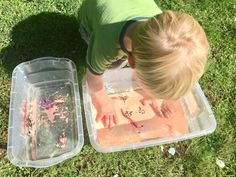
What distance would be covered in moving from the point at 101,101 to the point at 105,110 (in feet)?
0.21

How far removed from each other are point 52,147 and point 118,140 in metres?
0.33

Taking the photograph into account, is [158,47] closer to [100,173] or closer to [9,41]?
[100,173]

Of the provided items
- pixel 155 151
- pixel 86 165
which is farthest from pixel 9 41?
pixel 155 151

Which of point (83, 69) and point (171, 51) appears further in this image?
Result: point (83, 69)

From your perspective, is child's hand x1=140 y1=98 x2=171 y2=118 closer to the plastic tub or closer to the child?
the plastic tub

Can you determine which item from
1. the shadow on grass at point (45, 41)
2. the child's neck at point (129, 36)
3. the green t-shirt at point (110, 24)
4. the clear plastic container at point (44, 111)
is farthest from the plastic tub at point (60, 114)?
the child's neck at point (129, 36)

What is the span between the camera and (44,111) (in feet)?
7.10

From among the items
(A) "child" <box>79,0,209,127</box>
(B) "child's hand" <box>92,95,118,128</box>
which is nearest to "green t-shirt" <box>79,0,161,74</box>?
(A) "child" <box>79,0,209,127</box>

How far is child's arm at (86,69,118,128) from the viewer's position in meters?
1.90

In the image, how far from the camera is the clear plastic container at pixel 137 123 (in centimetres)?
197

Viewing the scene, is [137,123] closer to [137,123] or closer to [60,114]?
[137,123]

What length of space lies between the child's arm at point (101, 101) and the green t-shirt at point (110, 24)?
2.6 inches

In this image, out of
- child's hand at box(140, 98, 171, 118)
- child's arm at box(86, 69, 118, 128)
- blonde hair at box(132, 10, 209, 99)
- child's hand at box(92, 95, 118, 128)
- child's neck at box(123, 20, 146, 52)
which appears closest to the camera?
blonde hair at box(132, 10, 209, 99)

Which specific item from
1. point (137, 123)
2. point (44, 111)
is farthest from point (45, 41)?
point (137, 123)
